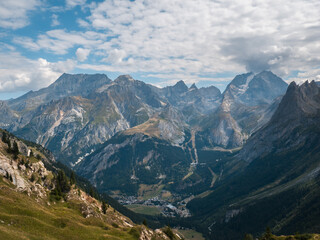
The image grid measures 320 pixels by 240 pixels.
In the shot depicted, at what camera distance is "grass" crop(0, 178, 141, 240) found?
238 feet

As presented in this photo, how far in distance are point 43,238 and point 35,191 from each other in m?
45.3

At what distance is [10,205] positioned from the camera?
8325 cm

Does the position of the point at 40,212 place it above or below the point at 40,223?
above

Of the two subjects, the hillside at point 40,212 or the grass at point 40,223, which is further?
the hillside at point 40,212

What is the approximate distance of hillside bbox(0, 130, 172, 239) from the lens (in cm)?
7556

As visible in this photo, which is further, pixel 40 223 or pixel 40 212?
pixel 40 212

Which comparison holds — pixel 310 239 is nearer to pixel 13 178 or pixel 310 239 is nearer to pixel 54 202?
pixel 54 202

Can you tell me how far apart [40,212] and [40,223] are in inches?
347

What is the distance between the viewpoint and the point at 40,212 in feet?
288

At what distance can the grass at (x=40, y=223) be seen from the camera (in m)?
72.5

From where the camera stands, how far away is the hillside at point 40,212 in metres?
75.6

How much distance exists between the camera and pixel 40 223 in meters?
79.9

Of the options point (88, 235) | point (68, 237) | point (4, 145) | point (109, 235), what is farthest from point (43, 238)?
point (4, 145)

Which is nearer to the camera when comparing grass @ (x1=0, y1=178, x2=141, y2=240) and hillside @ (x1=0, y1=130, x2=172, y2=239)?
grass @ (x1=0, y1=178, x2=141, y2=240)
